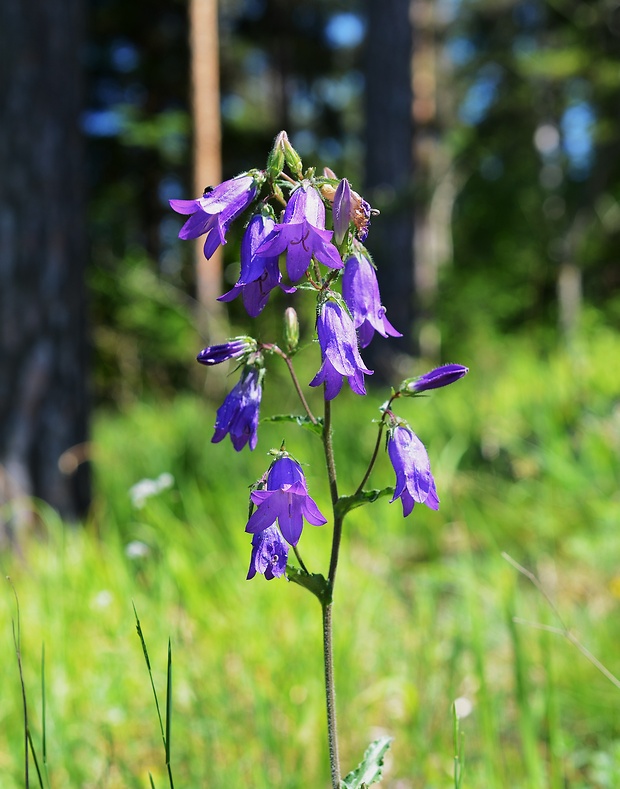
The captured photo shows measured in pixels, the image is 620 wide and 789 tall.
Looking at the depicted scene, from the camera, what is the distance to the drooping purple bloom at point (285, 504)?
36.3 inches

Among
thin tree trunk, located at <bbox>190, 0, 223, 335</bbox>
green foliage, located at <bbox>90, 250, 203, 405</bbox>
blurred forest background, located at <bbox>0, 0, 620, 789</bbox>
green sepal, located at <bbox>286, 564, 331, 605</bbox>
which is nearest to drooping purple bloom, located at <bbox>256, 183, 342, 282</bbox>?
green sepal, located at <bbox>286, 564, 331, 605</bbox>

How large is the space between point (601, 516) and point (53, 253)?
2.65 m

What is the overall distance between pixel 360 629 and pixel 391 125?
6.21 m

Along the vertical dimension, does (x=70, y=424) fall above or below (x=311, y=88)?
below

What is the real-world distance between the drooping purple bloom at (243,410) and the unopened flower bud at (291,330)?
0.06m

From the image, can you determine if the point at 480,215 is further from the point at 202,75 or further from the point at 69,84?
the point at 69,84

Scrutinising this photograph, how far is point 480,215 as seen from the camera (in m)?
11.0

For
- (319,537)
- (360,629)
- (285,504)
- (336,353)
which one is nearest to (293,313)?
(336,353)

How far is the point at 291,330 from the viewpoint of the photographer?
1018 mm

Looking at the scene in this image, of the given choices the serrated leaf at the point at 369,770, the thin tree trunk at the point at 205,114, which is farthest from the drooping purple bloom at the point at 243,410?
the thin tree trunk at the point at 205,114

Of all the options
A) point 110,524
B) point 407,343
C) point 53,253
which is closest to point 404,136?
point 407,343

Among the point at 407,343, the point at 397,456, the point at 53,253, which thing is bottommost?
the point at 407,343

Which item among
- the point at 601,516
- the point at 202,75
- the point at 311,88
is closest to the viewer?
the point at 601,516

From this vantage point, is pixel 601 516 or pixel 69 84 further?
pixel 69 84
